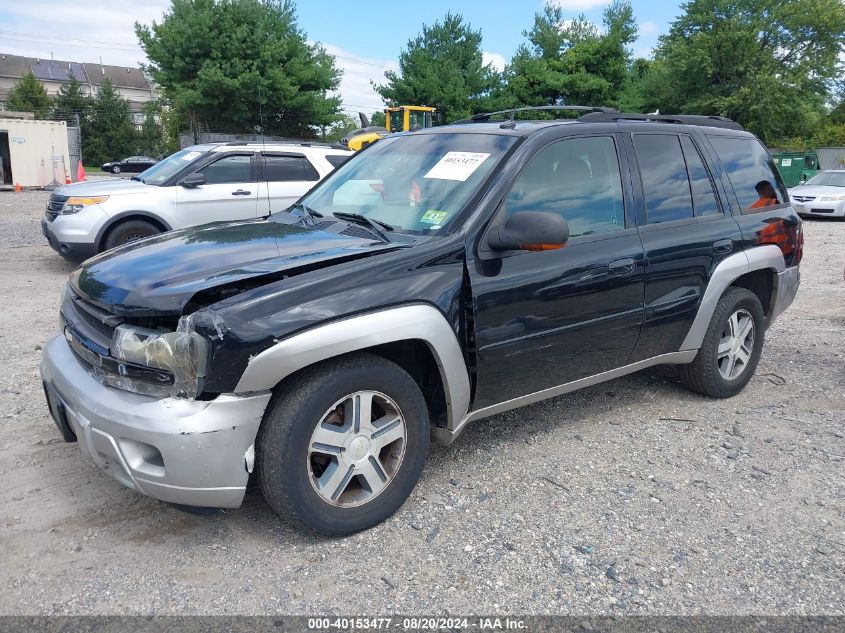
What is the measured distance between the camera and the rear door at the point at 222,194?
887 centimetres

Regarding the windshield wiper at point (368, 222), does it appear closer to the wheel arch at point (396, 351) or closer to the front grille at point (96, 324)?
the wheel arch at point (396, 351)

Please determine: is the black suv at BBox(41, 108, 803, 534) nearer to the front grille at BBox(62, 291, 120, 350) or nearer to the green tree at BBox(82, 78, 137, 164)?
the front grille at BBox(62, 291, 120, 350)

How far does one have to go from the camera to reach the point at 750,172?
4.64 meters

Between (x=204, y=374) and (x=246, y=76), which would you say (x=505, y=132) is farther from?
(x=246, y=76)

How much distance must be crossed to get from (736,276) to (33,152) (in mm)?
28617

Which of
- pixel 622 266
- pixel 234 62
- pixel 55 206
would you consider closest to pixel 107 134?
pixel 234 62

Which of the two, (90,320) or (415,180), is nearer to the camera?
(90,320)

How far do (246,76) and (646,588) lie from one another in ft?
110

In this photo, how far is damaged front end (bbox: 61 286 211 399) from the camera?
99.3 inches

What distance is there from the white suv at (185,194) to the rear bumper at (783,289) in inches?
226

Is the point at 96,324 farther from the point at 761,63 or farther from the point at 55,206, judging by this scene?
the point at 761,63

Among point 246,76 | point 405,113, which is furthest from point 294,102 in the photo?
point 405,113

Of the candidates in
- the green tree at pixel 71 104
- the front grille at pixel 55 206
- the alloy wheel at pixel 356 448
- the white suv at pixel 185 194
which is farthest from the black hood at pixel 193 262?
the green tree at pixel 71 104

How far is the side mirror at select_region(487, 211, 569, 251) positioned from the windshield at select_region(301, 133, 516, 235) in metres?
0.29
